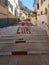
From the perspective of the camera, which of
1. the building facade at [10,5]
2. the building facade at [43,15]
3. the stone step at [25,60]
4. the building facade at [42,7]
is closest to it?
the stone step at [25,60]

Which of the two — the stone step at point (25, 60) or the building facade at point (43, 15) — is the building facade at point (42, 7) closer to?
the building facade at point (43, 15)

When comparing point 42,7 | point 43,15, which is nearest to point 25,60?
point 43,15

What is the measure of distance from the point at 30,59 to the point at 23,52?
0.95 meters

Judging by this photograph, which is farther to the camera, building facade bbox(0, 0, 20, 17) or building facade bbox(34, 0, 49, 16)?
building facade bbox(0, 0, 20, 17)

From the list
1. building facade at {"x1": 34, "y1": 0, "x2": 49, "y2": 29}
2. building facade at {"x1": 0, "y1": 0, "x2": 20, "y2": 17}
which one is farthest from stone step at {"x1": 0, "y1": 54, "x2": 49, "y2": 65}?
building facade at {"x1": 0, "y1": 0, "x2": 20, "y2": 17}

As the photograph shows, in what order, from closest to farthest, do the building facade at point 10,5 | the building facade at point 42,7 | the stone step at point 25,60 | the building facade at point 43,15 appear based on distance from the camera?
the stone step at point 25,60 < the building facade at point 43,15 < the building facade at point 42,7 < the building facade at point 10,5

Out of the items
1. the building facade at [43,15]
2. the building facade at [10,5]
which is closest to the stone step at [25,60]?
the building facade at [43,15]

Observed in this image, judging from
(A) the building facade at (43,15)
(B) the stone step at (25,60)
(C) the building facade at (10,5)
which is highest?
(C) the building facade at (10,5)

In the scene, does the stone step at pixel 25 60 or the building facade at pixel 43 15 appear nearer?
the stone step at pixel 25 60

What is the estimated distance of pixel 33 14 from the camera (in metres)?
43.7

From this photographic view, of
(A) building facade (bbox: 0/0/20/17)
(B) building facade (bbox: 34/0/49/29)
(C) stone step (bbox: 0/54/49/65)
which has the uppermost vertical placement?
(A) building facade (bbox: 0/0/20/17)

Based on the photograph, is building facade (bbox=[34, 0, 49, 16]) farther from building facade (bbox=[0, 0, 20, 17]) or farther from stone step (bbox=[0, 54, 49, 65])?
stone step (bbox=[0, 54, 49, 65])

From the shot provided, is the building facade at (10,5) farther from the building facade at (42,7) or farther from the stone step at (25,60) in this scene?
the stone step at (25,60)

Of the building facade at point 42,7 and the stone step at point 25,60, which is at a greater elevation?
the building facade at point 42,7
